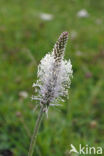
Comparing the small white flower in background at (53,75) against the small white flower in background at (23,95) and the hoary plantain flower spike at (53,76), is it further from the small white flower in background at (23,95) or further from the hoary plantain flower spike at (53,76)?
the small white flower in background at (23,95)

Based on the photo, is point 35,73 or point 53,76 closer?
point 53,76

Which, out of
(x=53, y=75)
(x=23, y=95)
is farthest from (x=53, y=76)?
(x=23, y=95)

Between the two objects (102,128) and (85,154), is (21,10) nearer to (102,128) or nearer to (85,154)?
(102,128)

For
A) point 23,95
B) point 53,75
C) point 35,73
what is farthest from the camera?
point 35,73

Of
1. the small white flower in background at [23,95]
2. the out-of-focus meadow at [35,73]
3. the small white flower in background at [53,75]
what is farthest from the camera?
the small white flower in background at [23,95]

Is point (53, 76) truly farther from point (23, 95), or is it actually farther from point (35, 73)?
point (35, 73)

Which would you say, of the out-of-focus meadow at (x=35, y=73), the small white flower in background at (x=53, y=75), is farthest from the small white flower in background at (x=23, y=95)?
the small white flower in background at (x=53, y=75)

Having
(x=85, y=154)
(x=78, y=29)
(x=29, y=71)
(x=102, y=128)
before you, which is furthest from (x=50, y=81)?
(x=78, y=29)

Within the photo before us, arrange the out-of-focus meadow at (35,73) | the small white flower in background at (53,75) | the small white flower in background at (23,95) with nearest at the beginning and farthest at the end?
the small white flower in background at (53,75) → the out-of-focus meadow at (35,73) → the small white flower in background at (23,95)
